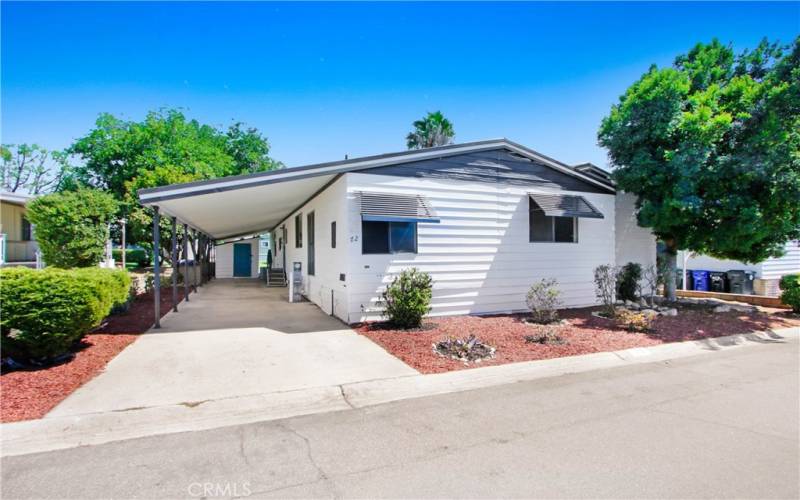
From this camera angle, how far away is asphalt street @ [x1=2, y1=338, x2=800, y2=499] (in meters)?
2.73

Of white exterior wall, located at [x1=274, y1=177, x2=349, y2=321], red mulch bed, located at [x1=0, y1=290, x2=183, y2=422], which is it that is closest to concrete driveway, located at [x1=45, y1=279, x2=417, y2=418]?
red mulch bed, located at [x1=0, y1=290, x2=183, y2=422]

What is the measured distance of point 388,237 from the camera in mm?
8594

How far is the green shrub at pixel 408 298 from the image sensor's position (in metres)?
7.59

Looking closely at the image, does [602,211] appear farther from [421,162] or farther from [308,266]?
[308,266]

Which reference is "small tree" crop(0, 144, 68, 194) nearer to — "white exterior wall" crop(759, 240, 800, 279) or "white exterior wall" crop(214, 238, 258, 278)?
"white exterior wall" crop(214, 238, 258, 278)

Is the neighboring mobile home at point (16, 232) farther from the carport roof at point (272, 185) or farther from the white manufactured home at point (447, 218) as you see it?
the carport roof at point (272, 185)

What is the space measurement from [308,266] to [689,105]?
11.3m

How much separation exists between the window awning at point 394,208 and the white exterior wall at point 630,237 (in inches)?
260

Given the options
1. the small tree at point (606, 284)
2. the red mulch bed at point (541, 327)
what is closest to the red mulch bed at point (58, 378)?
the red mulch bed at point (541, 327)

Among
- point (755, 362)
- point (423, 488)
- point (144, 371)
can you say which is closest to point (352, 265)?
point (144, 371)

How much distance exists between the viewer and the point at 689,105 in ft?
32.3

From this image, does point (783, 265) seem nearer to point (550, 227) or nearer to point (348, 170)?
point (550, 227)

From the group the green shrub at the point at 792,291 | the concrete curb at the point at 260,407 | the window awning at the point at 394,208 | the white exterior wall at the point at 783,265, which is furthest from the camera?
the white exterior wall at the point at 783,265

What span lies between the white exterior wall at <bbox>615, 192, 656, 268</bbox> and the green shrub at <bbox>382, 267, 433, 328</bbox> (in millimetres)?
7203
